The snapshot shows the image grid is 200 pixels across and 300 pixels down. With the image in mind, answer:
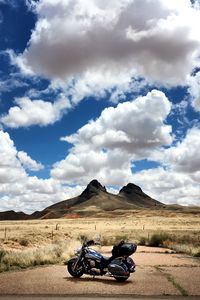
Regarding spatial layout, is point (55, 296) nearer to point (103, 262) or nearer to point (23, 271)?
point (103, 262)

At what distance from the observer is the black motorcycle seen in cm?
1472

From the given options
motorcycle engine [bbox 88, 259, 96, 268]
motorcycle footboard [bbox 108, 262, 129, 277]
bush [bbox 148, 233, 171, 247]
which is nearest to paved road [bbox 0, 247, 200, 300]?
motorcycle footboard [bbox 108, 262, 129, 277]

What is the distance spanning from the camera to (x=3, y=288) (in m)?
13.1

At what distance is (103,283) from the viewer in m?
14.4

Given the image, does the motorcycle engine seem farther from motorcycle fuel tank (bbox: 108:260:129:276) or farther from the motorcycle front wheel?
motorcycle fuel tank (bbox: 108:260:129:276)

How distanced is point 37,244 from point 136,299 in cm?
2572

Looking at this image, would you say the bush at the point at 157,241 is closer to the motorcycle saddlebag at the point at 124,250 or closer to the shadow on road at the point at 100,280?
the shadow on road at the point at 100,280

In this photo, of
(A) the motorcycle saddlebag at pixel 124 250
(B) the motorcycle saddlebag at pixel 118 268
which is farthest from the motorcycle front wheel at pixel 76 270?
(A) the motorcycle saddlebag at pixel 124 250

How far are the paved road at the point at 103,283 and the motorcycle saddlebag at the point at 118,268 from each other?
29cm

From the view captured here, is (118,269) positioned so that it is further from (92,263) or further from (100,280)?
(92,263)

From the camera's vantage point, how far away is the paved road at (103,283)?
12.7 metres

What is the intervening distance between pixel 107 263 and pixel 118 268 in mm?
640

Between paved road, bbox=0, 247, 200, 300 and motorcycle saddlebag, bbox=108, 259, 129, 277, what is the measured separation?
291 millimetres

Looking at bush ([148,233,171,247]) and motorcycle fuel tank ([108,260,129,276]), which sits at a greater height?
bush ([148,233,171,247])
